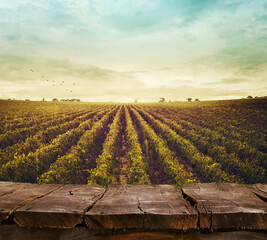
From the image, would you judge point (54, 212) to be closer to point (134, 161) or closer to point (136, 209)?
point (136, 209)

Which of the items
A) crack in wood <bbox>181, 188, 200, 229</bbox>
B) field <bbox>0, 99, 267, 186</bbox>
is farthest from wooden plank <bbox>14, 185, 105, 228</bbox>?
field <bbox>0, 99, 267, 186</bbox>

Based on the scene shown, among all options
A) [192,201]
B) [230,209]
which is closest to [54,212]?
[192,201]

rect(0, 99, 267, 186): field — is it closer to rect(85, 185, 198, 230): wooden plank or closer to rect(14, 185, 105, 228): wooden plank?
rect(14, 185, 105, 228): wooden plank

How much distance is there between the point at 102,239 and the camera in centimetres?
108

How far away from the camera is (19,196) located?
1.39 meters

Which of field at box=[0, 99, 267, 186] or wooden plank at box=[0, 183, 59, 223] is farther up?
wooden plank at box=[0, 183, 59, 223]

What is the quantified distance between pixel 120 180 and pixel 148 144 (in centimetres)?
592

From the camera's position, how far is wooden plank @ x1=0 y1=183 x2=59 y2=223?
1166mm

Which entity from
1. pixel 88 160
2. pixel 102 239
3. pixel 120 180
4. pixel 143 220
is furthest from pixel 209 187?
pixel 88 160

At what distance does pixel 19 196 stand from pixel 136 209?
0.99 m

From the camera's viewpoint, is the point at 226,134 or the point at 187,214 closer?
the point at 187,214

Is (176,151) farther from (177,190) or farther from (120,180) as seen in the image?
(177,190)

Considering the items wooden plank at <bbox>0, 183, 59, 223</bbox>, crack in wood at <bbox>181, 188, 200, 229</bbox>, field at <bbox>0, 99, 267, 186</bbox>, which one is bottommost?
field at <bbox>0, 99, 267, 186</bbox>

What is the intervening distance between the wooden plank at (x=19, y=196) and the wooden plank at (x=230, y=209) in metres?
1.26
